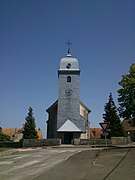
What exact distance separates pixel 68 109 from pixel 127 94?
1491cm

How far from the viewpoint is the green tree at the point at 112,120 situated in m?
47.4

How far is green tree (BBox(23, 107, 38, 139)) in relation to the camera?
47.9 metres

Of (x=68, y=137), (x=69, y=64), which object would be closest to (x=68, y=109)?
(x=68, y=137)

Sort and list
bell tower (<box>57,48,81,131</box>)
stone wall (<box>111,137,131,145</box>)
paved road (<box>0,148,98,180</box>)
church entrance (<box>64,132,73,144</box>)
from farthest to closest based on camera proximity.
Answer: bell tower (<box>57,48,81,131</box>) → church entrance (<box>64,132,73,144</box>) → stone wall (<box>111,137,131,145</box>) → paved road (<box>0,148,98,180</box>)

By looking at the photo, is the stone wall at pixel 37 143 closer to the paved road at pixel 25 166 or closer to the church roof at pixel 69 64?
the church roof at pixel 69 64

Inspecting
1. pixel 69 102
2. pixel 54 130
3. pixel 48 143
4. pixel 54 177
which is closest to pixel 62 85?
pixel 69 102

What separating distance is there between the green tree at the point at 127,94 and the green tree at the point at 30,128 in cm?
2144

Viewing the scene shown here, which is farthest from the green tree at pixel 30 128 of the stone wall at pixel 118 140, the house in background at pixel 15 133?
the house in background at pixel 15 133

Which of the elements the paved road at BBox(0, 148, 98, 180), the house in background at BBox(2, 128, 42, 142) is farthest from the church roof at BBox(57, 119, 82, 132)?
the house in background at BBox(2, 128, 42, 142)

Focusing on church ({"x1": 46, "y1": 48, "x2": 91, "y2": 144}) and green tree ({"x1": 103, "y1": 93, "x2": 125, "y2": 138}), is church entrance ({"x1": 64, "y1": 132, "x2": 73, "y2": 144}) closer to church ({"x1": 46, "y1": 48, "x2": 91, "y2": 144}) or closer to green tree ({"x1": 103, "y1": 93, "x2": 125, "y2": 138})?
church ({"x1": 46, "y1": 48, "x2": 91, "y2": 144})

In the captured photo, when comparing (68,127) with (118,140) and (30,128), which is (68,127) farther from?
(30,128)

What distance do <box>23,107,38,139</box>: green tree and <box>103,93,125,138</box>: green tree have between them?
13980 millimetres

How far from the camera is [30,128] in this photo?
4931 cm

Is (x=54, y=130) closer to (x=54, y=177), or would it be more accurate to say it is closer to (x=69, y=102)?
(x=69, y=102)
